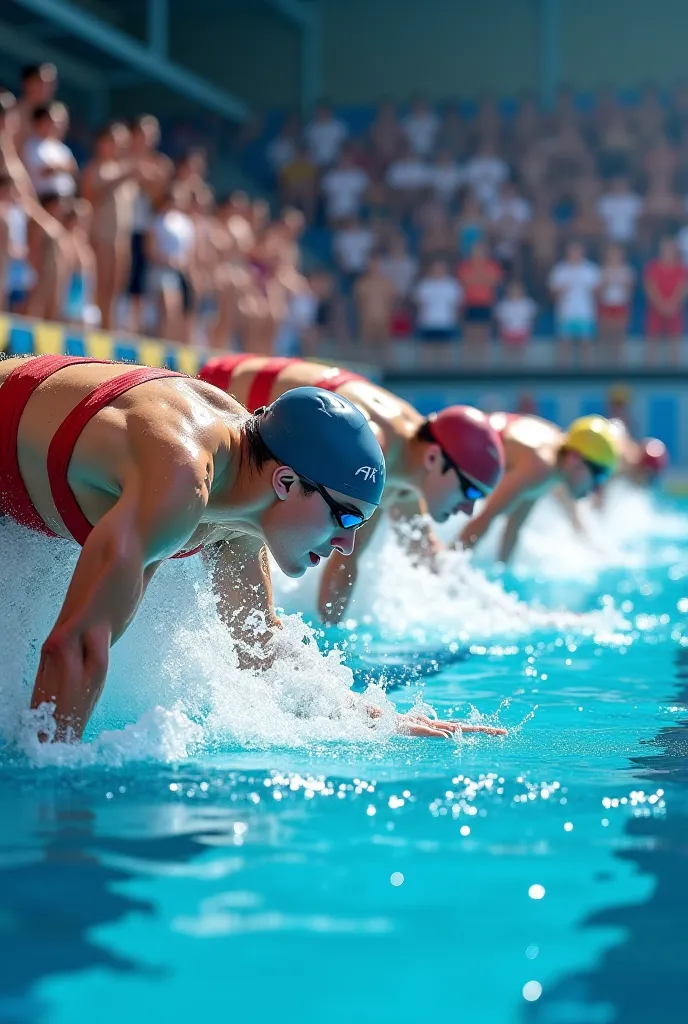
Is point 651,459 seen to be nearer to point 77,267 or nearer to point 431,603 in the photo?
point 77,267

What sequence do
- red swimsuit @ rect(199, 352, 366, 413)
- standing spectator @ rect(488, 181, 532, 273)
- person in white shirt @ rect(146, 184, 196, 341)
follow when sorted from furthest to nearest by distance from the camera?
standing spectator @ rect(488, 181, 532, 273)
person in white shirt @ rect(146, 184, 196, 341)
red swimsuit @ rect(199, 352, 366, 413)

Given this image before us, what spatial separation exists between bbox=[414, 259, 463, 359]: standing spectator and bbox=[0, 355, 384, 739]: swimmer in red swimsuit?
1551 centimetres

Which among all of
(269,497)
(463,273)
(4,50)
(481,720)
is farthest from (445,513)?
(4,50)

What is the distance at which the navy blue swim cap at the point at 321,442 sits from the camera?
3408 millimetres

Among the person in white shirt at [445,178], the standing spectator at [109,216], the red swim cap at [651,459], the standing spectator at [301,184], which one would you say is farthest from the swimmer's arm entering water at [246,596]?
the standing spectator at [301,184]

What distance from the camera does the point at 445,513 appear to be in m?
6.16

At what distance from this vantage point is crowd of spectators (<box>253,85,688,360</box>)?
1912 centimetres

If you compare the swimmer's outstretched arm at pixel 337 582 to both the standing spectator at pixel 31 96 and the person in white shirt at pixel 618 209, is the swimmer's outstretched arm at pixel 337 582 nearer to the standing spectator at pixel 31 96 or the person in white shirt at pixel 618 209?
the standing spectator at pixel 31 96

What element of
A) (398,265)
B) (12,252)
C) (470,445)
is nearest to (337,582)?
(470,445)

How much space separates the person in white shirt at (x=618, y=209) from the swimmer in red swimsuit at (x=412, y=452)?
46.9 ft

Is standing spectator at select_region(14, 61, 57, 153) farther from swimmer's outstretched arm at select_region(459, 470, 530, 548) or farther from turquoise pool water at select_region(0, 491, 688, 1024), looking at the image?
turquoise pool water at select_region(0, 491, 688, 1024)

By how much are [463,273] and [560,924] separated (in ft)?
55.9

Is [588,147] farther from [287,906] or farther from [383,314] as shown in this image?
[287,906]

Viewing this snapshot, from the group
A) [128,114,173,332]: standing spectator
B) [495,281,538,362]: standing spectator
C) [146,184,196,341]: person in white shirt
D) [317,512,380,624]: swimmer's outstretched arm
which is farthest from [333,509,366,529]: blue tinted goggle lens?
[495,281,538,362]: standing spectator
